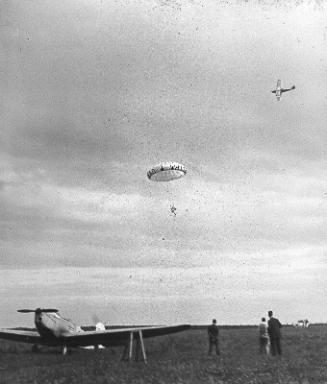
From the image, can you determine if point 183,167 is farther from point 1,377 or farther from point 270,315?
point 1,377

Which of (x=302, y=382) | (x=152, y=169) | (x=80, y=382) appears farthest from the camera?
(x=152, y=169)

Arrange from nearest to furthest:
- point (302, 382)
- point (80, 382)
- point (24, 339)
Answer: point (302, 382)
point (80, 382)
point (24, 339)

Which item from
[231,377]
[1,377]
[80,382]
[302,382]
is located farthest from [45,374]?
[302,382]

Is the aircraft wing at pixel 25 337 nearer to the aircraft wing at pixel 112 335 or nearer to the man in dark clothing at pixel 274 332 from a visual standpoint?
the aircraft wing at pixel 112 335

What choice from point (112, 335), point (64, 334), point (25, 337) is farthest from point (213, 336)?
point (25, 337)

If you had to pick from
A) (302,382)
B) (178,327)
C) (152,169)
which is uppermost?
(152,169)

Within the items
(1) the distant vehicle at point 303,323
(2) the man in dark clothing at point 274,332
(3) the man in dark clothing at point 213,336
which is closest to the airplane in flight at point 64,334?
(3) the man in dark clothing at point 213,336

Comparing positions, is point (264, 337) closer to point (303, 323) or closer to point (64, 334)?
point (64, 334)
